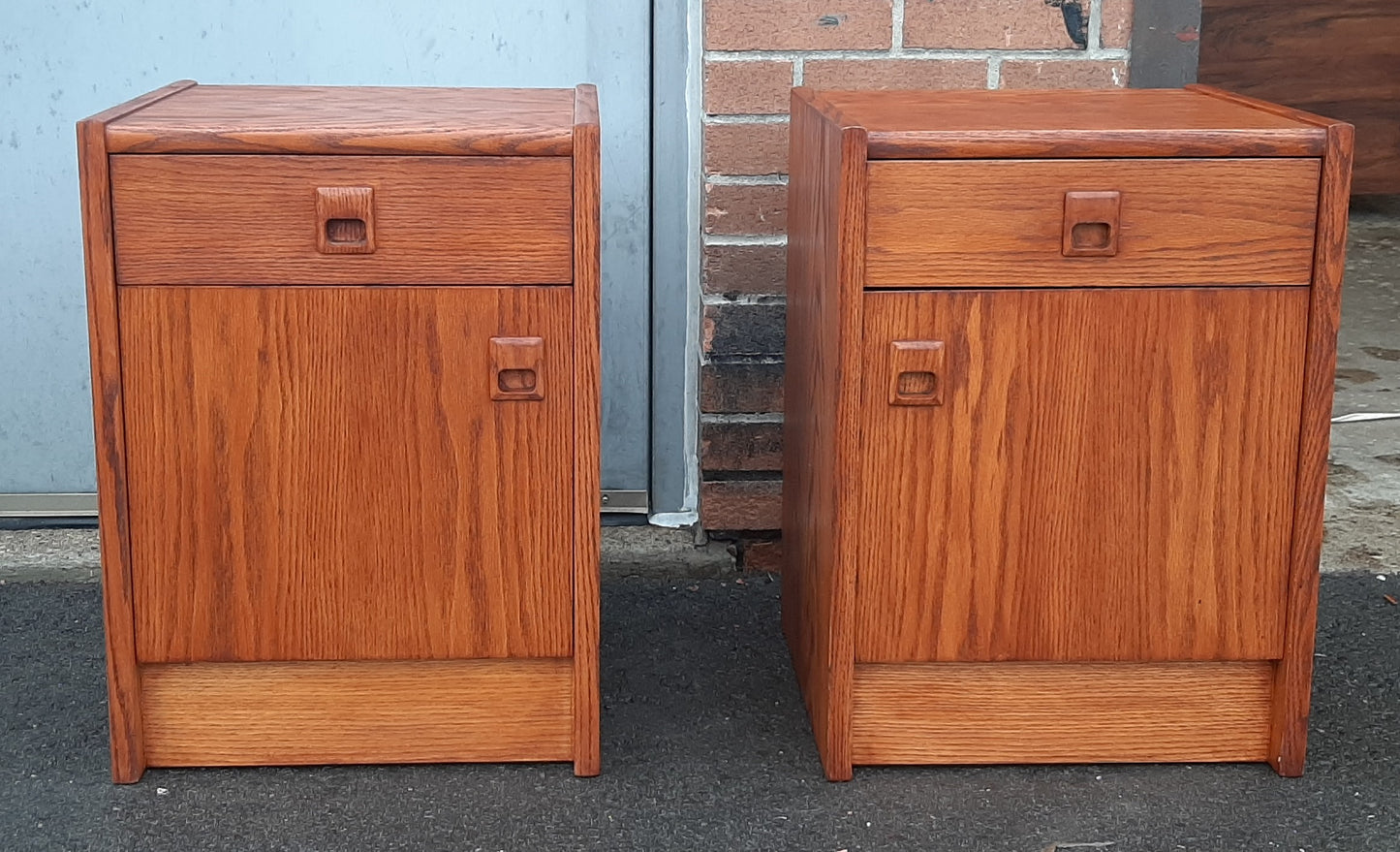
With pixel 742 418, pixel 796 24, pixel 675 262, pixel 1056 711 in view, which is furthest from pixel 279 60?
pixel 1056 711

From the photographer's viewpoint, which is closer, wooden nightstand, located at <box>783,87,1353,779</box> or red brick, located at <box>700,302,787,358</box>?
wooden nightstand, located at <box>783,87,1353,779</box>

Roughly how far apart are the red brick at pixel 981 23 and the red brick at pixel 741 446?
612 mm

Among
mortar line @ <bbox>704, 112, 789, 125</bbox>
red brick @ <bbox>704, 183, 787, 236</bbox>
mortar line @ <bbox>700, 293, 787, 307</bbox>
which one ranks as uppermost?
mortar line @ <bbox>704, 112, 789, 125</bbox>

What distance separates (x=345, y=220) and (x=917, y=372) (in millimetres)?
635

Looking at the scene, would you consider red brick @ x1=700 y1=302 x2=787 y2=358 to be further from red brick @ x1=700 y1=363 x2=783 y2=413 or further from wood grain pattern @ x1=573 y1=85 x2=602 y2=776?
wood grain pattern @ x1=573 y1=85 x2=602 y2=776

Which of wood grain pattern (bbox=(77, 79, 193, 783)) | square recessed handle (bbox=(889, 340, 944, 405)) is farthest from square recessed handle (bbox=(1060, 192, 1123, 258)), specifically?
wood grain pattern (bbox=(77, 79, 193, 783))

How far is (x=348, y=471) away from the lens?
182 centimetres

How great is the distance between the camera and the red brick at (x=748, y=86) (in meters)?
2.32

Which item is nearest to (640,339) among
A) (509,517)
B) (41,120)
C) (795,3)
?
(795,3)

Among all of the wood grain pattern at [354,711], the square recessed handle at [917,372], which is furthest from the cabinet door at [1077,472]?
the wood grain pattern at [354,711]

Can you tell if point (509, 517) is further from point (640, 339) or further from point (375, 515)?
point (640, 339)

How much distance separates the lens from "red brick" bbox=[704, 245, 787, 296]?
2395 millimetres

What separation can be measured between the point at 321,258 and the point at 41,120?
0.97m

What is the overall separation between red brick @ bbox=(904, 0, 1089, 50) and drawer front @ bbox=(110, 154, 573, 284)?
800 mm
